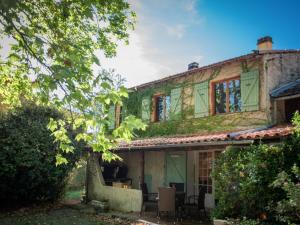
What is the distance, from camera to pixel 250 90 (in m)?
11.2

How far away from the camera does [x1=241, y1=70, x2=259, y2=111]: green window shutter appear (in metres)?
11.0

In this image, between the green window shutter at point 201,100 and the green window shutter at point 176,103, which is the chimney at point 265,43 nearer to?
the green window shutter at point 201,100

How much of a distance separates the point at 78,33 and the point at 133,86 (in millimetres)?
6750

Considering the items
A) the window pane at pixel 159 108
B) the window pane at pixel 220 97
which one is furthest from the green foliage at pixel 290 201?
the window pane at pixel 159 108

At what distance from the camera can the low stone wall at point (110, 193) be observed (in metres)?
11.6

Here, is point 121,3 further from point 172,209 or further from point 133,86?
point 133,86

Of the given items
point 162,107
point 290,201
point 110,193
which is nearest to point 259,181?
point 290,201

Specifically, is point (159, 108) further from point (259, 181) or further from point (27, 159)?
point (259, 181)

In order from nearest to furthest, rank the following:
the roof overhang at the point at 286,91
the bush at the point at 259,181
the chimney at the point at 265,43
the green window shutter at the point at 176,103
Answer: the bush at the point at 259,181
the roof overhang at the point at 286,91
the chimney at the point at 265,43
the green window shutter at the point at 176,103

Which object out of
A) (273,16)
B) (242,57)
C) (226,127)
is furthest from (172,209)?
(273,16)

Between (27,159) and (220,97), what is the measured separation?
8605 mm

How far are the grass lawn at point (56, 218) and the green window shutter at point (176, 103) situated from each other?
18.2 ft

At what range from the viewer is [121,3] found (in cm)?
878

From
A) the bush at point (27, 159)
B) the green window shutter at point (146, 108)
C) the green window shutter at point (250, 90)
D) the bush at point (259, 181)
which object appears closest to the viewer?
the bush at point (259, 181)
